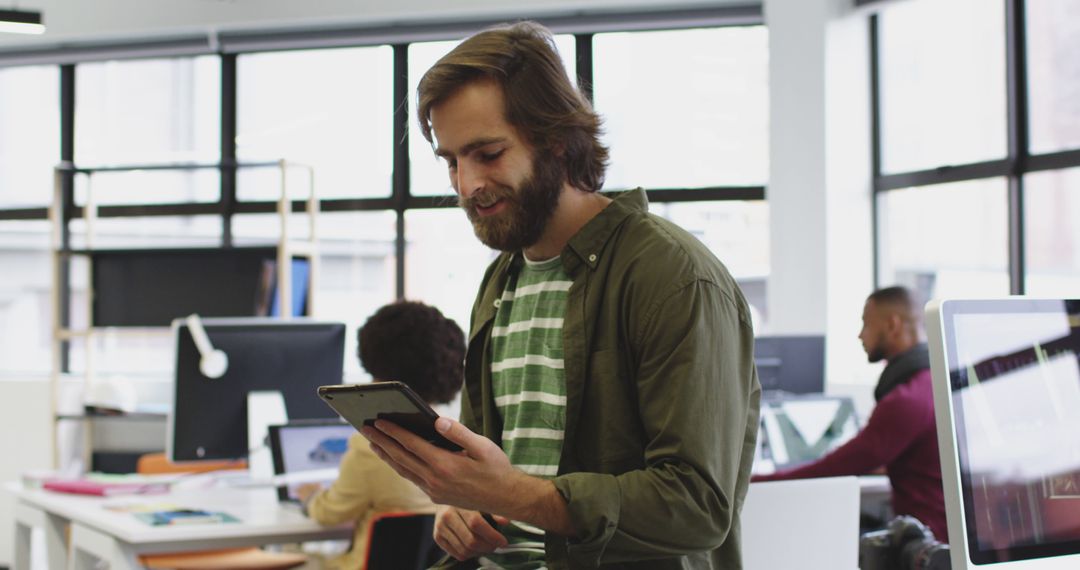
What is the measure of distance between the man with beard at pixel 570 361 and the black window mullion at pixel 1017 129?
3820mm

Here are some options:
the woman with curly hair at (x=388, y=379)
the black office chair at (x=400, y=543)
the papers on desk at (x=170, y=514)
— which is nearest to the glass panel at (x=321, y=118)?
the papers on desk at (x=170, y=514)

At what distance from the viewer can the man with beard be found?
4.25 ft

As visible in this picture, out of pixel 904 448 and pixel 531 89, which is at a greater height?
pixel 531 89

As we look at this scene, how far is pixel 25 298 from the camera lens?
6680mm

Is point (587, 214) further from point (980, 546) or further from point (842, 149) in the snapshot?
point (842, 149)

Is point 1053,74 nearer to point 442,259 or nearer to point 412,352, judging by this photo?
point 442,259

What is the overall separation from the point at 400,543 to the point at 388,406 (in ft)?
4.62

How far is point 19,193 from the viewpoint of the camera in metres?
6.63

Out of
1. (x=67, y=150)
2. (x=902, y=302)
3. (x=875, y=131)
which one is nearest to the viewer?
(x=902, y=302)

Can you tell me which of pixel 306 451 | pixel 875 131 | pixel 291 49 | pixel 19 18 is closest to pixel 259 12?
pixel 291 49

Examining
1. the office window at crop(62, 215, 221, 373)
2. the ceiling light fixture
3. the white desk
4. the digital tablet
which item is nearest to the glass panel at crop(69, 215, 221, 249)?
the office window at crop(62, 215, 221, 373)

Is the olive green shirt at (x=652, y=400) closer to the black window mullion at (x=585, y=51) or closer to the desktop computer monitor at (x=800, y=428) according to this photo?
the desktop computer monitor at (x=800, y=428)

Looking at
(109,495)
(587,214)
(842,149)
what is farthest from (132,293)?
(587,214)

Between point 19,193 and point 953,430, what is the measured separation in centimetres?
640
